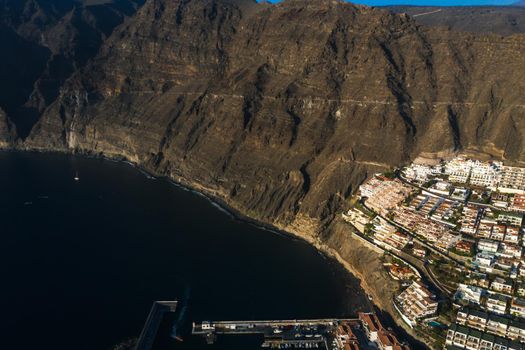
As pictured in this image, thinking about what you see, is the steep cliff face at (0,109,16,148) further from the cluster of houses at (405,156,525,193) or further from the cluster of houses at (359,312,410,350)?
the cluster of houses at (359,312,410,350)

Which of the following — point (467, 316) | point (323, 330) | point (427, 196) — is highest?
point (427, 196)

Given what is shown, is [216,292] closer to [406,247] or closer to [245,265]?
[245,265]

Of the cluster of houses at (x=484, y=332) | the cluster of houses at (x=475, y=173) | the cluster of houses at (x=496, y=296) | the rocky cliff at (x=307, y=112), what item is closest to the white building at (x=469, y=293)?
the cluster of houses at (x=496, y=296)

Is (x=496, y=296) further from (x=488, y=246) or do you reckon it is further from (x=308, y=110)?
(x=308, y=110)

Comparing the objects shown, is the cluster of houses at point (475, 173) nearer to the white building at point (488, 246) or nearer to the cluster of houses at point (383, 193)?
the cluster of houses at point (383, 193)

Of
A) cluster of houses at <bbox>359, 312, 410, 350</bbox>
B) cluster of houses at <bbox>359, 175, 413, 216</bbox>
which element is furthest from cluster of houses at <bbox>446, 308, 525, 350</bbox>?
cluster of houses at <bbox>359, 175, 413, 216</bbox>

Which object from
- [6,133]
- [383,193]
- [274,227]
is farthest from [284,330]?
[6,133]

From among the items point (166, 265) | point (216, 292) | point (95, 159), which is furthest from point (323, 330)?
point (95, 159)
